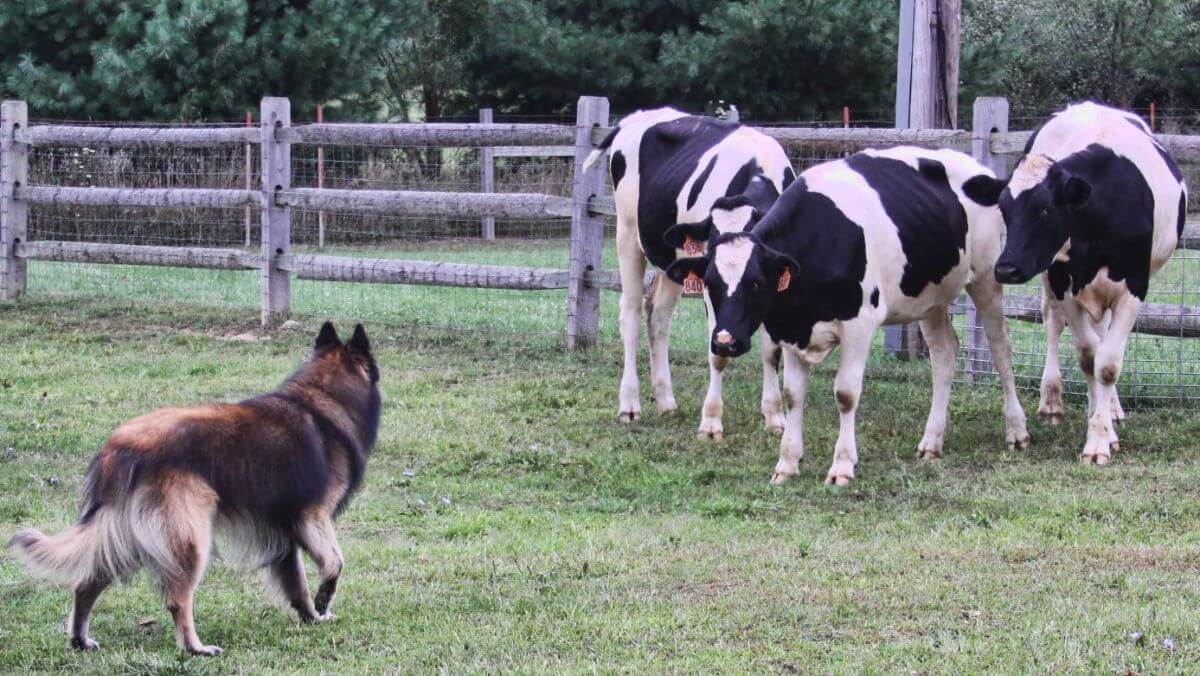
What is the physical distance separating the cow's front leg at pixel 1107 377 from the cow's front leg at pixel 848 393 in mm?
1471

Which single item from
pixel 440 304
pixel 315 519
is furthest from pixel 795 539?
pixel 440 304

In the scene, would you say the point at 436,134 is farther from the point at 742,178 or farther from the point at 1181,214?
the point at 1181,214

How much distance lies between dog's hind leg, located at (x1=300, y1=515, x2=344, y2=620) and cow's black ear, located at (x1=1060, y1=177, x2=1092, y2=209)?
4864 mm

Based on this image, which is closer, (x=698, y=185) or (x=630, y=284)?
(x=698, y=185)

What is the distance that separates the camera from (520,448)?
28.2ft

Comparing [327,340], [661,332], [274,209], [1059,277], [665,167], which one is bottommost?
[661,332]

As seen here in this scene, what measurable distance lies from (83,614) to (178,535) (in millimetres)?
560

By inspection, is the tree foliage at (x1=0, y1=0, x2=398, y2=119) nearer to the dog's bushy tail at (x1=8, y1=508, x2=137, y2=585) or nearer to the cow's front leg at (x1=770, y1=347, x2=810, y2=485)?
the cow's front leg at (x1=770, y1=347, x2=810, y2=485)

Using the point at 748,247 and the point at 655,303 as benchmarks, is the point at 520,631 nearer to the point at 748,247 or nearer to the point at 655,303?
the point at 748,247

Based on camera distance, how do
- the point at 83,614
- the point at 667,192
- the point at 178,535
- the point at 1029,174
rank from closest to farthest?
the point at 178,535
the point at 83,614
the point at 1029,174
the point at 667,192

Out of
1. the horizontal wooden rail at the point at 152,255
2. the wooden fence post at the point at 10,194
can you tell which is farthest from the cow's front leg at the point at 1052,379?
the wooden fence post at the point at 10,194

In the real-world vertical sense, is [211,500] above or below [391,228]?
below

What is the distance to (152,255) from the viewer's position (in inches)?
546

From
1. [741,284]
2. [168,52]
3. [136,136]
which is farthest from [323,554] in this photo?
[168,52]
